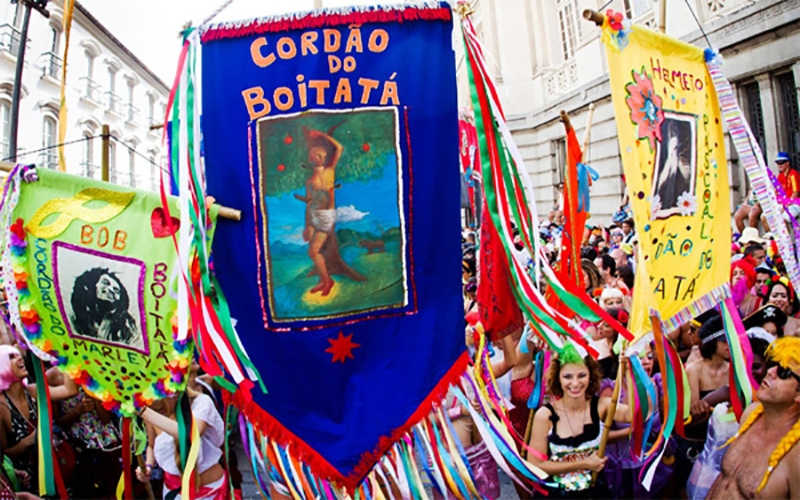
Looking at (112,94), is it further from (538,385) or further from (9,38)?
(538,385)

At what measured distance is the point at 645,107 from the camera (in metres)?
2.86

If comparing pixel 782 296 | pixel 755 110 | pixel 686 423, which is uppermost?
pixel 755 110

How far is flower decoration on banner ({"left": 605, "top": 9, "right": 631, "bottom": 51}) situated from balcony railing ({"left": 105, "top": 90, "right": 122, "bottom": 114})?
26.6 metres

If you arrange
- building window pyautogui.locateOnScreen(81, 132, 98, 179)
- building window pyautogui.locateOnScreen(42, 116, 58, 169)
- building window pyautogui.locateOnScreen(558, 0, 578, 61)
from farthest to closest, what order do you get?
building window pyautogui.locateOnScreen(81, 132, 98, 179)
building window pyautogui.locateOnScreen(42, 116, 58, 169)
building window pyautogui.locateOnScreen(558, 0, 578, 61)

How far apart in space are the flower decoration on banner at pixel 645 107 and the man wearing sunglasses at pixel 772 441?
43.7 inches

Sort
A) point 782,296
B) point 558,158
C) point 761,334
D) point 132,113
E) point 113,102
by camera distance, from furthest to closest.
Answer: point 132,113 → point 113,102 → point 558,158 → point 782,296 → point 761,334

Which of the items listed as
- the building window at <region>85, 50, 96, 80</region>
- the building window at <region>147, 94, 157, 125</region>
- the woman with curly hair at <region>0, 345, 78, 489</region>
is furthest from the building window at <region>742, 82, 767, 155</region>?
the building window at <region>147, 94, 157, 125</region>

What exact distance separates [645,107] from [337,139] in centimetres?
147

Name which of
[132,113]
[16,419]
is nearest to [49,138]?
[132,113]

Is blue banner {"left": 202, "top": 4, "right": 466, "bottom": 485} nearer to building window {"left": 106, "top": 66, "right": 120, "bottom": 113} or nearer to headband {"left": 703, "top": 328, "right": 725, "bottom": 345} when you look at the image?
headband {"left": 703, "top": 328, "right": 725, "bottom": 345}

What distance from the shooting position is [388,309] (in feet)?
8.50

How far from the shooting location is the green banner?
8.91 ft

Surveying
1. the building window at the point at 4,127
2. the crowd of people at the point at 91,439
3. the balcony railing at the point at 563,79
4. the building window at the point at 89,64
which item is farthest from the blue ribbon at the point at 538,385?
the building window at the point at 89,64

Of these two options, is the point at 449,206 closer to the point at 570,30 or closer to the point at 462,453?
the point at 462,453
